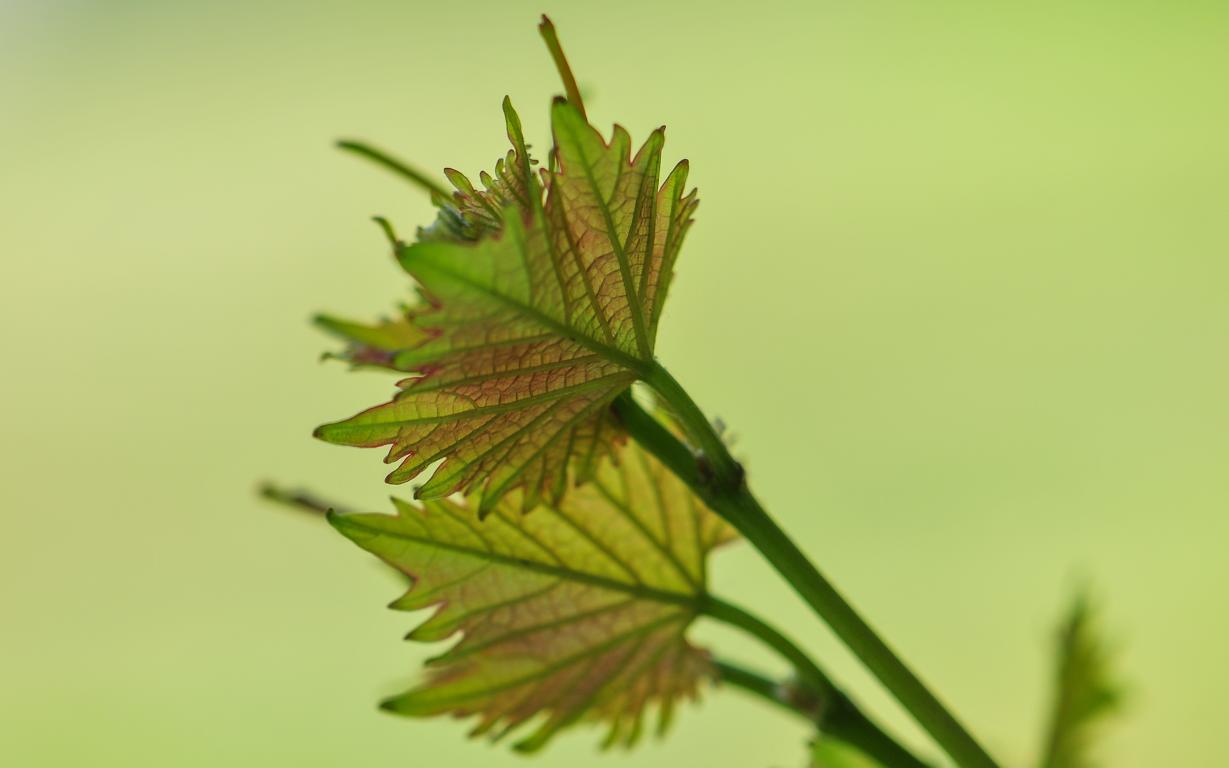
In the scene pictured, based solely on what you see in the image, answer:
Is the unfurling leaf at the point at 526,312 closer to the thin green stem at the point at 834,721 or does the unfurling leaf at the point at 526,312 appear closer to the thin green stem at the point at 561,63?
the thin green stem at the point at 561,63

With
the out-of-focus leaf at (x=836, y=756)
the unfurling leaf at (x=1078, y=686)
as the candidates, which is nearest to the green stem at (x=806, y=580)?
the out-of-focus leaf at (x=836, y=756)

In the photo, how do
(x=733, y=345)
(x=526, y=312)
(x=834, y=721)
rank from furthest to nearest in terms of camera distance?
(x=733, y=345) < (x=834, y=721) < (x=526, y=312)

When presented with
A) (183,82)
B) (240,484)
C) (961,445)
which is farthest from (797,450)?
(183,82)

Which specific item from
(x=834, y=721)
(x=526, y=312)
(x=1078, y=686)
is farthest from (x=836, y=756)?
(x=1078, y=686)

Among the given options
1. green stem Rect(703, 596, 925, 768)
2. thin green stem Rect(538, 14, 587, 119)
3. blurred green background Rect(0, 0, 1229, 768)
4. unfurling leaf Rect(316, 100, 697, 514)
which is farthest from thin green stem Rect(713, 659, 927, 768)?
blurred green background Rect(0, 0, 1229, 768)

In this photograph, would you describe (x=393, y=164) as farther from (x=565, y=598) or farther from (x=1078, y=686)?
(x=1078, y=686)

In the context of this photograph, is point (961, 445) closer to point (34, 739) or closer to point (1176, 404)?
point (1176, 404)
